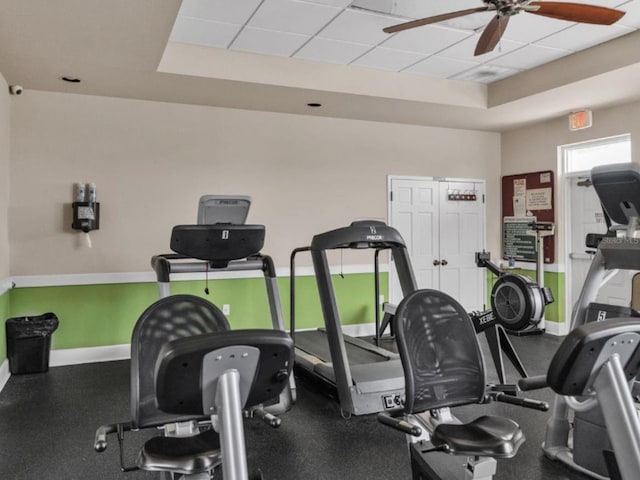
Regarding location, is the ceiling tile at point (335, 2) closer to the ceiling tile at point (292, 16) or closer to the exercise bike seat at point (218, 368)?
the ceiling tile at point (292, 16)

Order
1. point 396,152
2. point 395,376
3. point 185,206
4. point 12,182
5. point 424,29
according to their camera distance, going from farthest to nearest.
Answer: point 396,152 < point 185,206 < point 12,182 < point 424,29 < point 395,376

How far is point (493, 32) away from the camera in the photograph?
3225mm

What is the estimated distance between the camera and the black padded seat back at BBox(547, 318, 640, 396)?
1198 millimetres

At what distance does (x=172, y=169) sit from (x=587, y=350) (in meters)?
4.85

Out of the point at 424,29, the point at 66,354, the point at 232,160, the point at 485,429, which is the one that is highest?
the point at 424,29

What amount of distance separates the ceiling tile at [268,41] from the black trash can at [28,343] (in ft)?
10.2

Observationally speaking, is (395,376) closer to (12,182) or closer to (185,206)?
(185,206)

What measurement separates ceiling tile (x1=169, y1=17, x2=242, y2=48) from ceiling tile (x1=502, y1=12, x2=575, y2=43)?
86.9 inches

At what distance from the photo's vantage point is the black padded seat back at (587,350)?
1198 mm

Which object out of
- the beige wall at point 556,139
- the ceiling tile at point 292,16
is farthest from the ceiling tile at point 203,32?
the beige wall at point 556,139

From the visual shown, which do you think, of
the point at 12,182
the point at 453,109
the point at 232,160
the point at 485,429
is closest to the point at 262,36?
the point at 232,160

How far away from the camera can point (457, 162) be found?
6797 millimetres

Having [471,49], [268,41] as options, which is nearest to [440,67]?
[471,49]

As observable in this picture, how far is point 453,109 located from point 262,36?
2.45 metres
